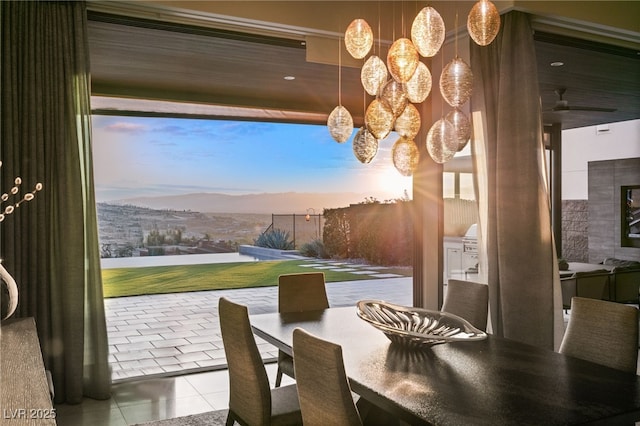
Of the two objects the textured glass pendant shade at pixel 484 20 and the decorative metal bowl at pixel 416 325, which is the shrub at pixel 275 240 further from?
the textured glass pendant shade at pixel 484 20

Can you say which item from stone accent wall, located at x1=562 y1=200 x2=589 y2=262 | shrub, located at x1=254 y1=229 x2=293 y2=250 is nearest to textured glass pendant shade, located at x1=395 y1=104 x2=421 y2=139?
stone accent wall, located at x1=562 y1=200 x2=589 y2=262

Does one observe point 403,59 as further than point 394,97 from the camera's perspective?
No

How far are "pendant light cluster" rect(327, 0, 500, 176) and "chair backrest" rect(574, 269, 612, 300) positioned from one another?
3.29 meters

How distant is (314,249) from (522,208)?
4.37m

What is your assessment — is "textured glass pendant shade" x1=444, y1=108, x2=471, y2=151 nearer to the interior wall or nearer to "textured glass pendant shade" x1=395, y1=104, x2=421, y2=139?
"textured glass pendant shade" x1=395, y1=104, x2=421, y2=139

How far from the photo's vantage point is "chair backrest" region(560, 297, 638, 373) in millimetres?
2469

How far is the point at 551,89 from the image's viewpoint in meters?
6.54

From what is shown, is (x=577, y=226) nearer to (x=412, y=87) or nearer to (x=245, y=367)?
(x=412, y=87)

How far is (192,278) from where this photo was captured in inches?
418

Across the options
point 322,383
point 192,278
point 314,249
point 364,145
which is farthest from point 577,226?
point 192,278

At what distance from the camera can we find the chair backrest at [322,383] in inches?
71.6

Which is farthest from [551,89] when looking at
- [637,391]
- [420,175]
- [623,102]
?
[637,391]

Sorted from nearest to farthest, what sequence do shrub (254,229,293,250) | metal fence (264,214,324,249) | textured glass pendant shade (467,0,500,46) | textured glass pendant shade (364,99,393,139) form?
textured glass pendant shade (467,0,500,46), textured glass pendant shade (364,99,393,139), metal fence (264,214,324,249), shrub (254,229,293,250)

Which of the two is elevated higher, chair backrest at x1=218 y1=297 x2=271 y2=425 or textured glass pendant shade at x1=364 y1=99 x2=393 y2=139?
textured glass pendant shade at x1=364 y1=99 x2=393 y2=139
